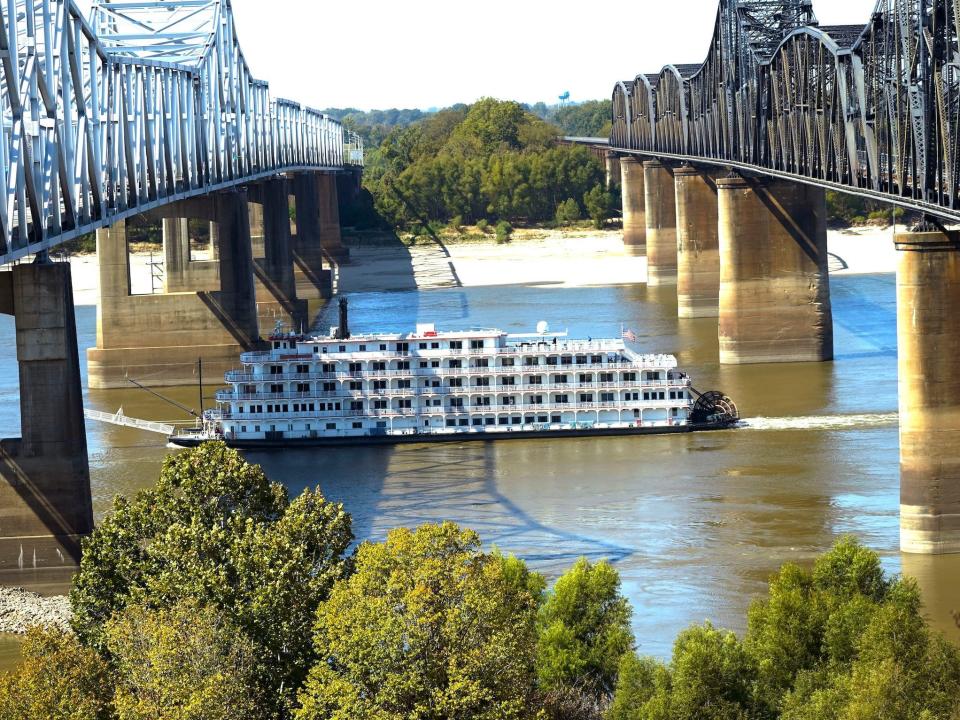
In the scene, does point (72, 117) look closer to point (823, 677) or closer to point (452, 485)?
point (452, 485)

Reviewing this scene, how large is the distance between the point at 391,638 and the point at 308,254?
295 feet

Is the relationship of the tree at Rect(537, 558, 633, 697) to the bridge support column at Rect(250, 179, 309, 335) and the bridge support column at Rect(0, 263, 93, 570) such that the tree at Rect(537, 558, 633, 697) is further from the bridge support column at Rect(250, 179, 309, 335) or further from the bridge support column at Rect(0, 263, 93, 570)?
the bridge support column at Rect(250, 179, 309, 335)

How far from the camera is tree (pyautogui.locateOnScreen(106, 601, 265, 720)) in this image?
21.9m

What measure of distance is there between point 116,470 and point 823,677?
28.7 metres

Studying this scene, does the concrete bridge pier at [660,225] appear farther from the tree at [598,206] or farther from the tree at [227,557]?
the tree at [227,557]

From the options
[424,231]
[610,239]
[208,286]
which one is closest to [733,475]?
[208,286]

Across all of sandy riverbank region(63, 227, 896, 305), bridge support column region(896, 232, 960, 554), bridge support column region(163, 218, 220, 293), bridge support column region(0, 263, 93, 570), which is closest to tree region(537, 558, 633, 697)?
bridge support column region(896, 232, 960, 554)

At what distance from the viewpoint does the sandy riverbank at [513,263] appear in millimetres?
110875

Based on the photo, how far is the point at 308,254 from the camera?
11056 cm

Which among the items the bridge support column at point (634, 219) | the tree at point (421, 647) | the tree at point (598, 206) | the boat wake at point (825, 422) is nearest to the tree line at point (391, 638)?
the tree at point (421, 647)

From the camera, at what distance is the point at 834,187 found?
5341 cm

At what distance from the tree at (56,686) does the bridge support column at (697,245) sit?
63692mm

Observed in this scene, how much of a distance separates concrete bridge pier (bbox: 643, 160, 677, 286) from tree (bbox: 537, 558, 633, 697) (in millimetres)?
78701

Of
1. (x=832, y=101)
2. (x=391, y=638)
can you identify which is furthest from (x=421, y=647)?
(x=832, y=101)
